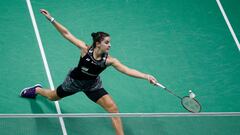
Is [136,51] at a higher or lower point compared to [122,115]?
higher

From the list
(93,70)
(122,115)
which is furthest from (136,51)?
(122,115)

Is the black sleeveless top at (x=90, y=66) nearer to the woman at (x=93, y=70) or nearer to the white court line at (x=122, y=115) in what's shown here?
the woman at (x=93, y=70)

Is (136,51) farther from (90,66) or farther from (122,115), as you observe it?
(122,115)

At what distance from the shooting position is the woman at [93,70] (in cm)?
692

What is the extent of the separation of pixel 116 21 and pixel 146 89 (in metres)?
1.93

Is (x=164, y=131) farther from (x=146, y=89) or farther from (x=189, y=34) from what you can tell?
(x=189, y=34)

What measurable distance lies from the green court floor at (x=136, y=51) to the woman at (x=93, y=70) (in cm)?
100

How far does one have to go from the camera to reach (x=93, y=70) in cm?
705

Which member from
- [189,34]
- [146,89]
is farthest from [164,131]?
[189,34]

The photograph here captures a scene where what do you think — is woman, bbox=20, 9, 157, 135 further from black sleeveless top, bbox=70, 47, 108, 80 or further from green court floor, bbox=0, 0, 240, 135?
green court floor, bbox=0, 0, 240, 135

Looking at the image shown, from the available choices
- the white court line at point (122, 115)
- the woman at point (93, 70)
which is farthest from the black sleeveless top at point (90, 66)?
the white court line at point (122, 115)

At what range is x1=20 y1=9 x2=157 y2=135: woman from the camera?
692 cm

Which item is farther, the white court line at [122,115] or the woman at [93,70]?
the woman at [93,70]

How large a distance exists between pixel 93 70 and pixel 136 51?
100 inches
